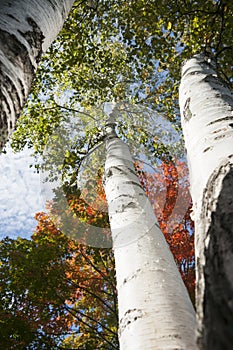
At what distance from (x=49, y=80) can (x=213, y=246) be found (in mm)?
7394

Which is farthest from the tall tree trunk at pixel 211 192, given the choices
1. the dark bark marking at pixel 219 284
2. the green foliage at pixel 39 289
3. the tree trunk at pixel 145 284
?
the green foliage at pixel 39 289

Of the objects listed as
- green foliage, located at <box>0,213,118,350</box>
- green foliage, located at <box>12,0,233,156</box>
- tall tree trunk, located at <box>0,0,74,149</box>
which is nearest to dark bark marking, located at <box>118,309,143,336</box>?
tall tree trunk, located at <box>0,0,74,149</box>

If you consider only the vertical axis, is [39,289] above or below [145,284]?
above

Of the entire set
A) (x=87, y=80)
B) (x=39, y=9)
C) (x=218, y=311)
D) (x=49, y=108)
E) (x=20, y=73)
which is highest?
(x=87, y=80)

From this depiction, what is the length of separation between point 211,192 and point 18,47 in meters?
1.18

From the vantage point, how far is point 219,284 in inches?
20.1

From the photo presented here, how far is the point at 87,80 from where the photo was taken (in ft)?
24.3

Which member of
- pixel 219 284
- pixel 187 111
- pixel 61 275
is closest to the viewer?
pixel 219 284

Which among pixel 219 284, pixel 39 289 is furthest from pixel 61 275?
pixel 219 284

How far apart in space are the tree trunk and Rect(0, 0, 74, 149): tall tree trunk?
3.37 feet

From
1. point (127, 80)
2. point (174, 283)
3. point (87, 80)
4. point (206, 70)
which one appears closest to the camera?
point (174, 283)

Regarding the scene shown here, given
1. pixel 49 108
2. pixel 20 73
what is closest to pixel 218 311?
pixel 20 73

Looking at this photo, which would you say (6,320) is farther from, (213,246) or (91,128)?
(213,246)

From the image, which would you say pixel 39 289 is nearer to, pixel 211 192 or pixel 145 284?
pixel 145 284
